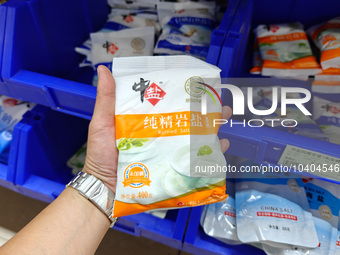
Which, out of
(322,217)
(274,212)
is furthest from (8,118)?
(322,217)

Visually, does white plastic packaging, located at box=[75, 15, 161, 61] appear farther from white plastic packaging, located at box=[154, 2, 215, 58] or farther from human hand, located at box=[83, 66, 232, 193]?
human hand, located at box=[83, 66, 232, 193]

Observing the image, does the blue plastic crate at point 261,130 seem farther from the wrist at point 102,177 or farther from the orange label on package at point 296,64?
the wrist at point 102,177

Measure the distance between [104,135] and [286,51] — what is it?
680 mm

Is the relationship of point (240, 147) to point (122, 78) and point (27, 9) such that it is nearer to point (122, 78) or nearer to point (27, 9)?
point (122, 78)

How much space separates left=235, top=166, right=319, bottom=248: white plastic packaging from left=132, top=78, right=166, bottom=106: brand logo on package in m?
0.39

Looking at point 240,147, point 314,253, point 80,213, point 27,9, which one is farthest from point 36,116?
point 314,253

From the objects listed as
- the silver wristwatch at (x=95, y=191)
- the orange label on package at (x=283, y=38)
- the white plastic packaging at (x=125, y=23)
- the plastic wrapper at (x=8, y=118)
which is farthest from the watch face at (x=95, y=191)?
the orange label on package at (x=283, y=38)

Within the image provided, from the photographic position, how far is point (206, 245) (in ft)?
2.61

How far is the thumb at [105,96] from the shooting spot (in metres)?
0.60

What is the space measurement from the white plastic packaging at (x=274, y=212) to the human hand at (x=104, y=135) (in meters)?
0.36

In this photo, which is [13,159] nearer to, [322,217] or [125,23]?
[125,23]

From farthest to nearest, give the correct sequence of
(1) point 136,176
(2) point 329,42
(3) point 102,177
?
(2) point 329,42 < (3) point 102,177 < (1) point 136,176

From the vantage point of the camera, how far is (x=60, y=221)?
1.89 ft

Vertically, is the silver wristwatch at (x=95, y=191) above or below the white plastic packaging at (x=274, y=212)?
above
